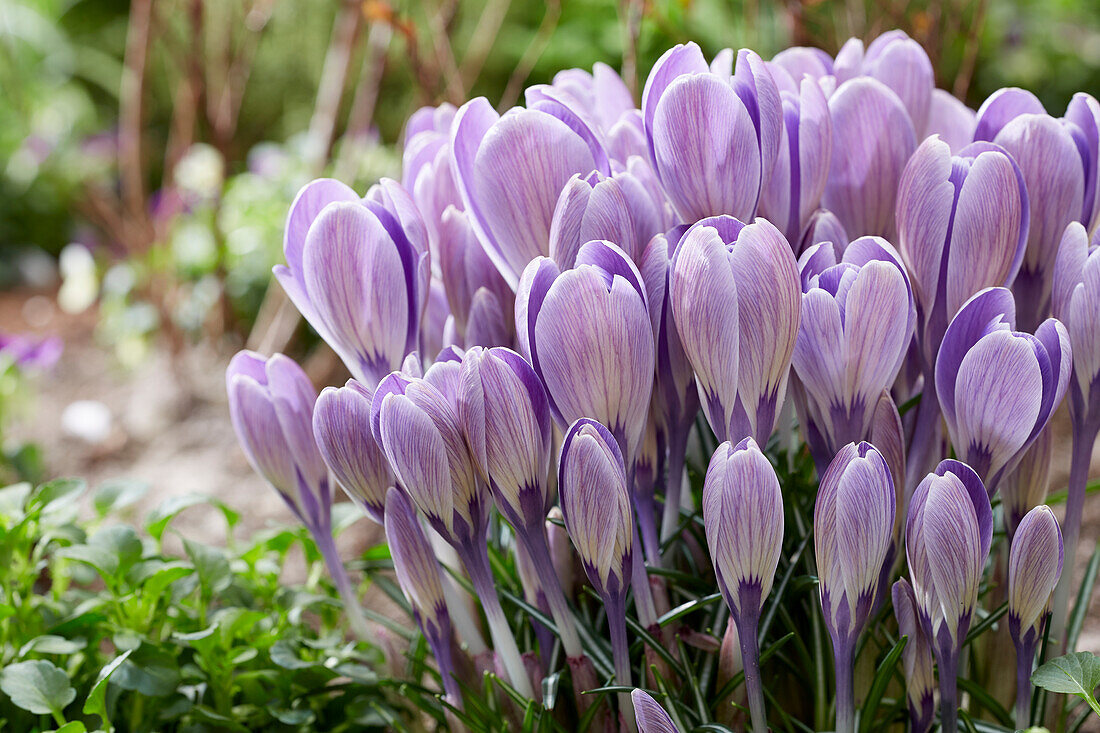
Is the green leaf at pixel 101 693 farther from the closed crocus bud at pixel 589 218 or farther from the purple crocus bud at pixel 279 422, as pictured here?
the closed crocus bud at pixel 589 218

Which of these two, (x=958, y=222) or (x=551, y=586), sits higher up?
(x=958, y=222)

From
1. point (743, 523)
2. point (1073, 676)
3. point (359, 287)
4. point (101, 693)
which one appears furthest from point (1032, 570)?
point (101, 693)

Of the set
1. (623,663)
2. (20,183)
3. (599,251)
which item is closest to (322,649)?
(623,663)

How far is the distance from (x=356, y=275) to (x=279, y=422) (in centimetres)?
13

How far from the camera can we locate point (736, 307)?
1.48ft

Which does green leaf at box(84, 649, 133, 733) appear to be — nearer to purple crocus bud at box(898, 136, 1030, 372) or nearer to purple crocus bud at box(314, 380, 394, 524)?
purple crocus bud at box(314, 380, 394, 524)

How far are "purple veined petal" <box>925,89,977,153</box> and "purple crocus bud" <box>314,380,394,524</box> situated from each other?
1.43 ft

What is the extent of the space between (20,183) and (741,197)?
13.2 feet

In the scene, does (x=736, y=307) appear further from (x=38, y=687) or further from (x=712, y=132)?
(x=38, y=687)

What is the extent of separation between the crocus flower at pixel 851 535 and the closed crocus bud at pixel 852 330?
0.04 m

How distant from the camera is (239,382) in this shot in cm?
59

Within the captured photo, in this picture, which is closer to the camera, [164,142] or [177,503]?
[177,503]

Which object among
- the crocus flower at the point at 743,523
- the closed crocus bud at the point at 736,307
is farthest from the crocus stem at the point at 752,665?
the closed crocus bud at the point at 736,307

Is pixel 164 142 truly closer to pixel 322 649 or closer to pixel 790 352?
pixel 322 649
